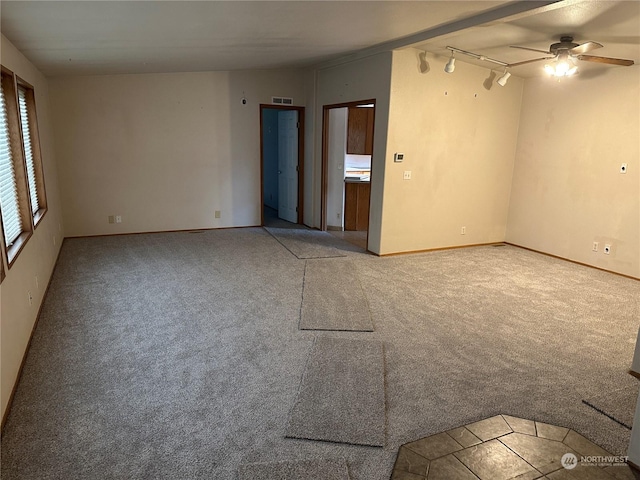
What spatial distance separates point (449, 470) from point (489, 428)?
0.43 meters

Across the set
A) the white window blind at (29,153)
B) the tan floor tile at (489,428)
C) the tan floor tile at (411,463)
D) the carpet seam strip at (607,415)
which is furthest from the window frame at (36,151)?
the carpet seam strip at (607,415)

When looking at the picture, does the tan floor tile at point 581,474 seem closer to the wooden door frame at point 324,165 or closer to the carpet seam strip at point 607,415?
the carpet seam strip at point 607,415

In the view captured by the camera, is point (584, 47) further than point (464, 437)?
Yes

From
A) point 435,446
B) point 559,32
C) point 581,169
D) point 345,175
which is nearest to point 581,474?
point 435,446

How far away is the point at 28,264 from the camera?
3.29 meters

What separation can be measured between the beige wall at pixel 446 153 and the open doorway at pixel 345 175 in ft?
3.79

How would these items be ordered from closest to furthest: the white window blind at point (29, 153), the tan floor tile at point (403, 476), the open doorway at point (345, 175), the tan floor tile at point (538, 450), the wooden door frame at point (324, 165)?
the tan floor tile at point (403, 476)
the tan floor tile at point (538, 450)
the white window blind at point (29, 153)
the wooden door frame at point (324, 165)
the open doorway at point (345, 175)

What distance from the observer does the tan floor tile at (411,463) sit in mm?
1967

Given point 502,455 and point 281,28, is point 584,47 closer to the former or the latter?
point 281,28

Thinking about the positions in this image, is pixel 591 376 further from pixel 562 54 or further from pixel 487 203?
pixel 487 203

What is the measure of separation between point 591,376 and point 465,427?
1.17m

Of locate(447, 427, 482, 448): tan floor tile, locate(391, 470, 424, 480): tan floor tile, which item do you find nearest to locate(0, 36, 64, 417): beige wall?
locate(391, 470, 424, 480): tan floor tile

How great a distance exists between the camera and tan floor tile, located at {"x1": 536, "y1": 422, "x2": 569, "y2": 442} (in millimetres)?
2215

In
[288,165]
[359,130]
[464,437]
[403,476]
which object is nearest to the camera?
[403,476]
